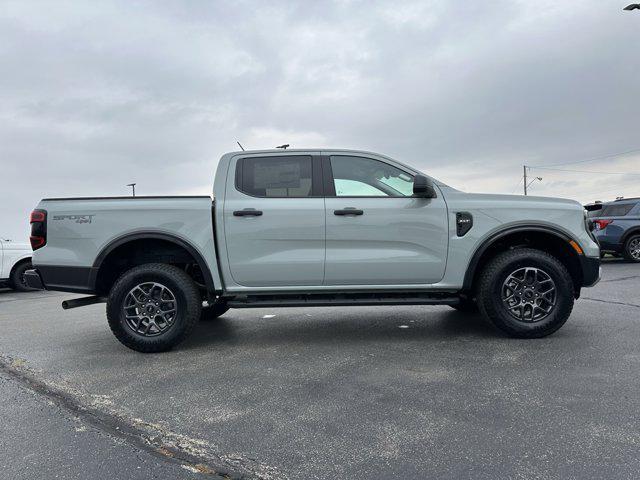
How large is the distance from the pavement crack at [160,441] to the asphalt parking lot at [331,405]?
0.03 feet

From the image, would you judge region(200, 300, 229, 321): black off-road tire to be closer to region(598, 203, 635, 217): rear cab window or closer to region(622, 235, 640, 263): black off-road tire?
region(622, 235, 640, 263): black off-road tire

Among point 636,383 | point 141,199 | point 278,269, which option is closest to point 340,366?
point 278,269

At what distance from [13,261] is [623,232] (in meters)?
15.0

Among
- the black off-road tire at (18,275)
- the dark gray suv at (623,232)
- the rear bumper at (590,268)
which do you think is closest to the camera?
the rear bumper at (590,268)

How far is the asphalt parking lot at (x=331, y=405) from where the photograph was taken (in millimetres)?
2332

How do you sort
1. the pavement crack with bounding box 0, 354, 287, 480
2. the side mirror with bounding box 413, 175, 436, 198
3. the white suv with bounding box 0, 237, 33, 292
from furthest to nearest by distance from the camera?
the white suv with bounding box 0, 237, 33, 292 → the side mirror with bounding box 413, 175, 436, 198 → the pavement crack with bounding box 0, 354, 287, 480

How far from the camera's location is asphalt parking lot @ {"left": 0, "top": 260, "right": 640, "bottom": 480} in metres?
2.33

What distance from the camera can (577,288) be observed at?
4.77 meters

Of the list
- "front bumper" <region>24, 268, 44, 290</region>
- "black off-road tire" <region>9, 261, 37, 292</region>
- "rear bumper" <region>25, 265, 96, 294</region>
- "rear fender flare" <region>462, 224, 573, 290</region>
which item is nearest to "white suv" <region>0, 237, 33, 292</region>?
"black off-road tire" <region>9, 261, 37, 292</region>

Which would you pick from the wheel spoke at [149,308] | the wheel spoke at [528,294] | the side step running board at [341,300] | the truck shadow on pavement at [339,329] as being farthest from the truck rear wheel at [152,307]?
the wheel spoke at [528,294]

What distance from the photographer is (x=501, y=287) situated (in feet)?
14.5

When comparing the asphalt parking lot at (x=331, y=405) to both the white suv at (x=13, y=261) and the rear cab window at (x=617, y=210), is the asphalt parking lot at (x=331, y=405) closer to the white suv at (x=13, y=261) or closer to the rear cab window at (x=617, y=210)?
the white suv at (x=13, y=261)

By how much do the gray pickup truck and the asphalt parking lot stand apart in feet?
1.47

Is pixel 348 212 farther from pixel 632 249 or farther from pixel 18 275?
pixel 632 249
